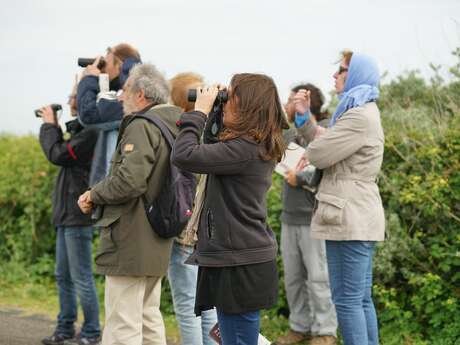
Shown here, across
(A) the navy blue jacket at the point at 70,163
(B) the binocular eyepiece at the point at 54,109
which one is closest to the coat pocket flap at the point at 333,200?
(A) the navy blue jacket at the point at 70,163

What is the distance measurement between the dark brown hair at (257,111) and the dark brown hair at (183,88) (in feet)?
4.99

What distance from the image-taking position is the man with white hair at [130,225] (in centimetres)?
459

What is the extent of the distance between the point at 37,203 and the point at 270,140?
18.8 ft

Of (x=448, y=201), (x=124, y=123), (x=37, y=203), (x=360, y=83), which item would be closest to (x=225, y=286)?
(x=124, y=123)

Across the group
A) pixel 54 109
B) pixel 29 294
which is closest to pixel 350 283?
pixel 54 109

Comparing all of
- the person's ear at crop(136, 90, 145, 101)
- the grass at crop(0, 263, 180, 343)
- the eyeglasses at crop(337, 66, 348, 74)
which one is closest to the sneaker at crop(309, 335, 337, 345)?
the grass at crop(0, 263, 180, 343)

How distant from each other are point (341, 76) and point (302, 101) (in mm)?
413

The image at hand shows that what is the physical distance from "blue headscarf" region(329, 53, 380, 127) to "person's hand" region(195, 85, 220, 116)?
1.33m

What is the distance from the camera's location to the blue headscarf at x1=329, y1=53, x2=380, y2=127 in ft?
16.3

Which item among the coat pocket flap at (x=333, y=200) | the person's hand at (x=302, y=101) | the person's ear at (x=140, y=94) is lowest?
the coat pocket flap at (x=333, y=200)

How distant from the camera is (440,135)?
20.7 ft

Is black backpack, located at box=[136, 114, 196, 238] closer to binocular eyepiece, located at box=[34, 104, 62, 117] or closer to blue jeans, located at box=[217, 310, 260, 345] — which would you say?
blue jeans, located at box=[217, 310, 260, 345]

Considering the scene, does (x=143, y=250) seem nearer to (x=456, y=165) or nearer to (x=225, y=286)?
(x=225, y=286)

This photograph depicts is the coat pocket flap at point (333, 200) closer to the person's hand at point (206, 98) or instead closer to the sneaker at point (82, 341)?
the person's hand at point (206, 98)
